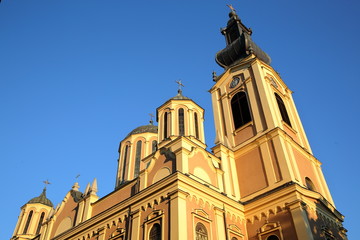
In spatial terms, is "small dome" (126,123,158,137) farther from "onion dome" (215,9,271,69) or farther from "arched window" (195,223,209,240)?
"arched window" (195,223,209,240)

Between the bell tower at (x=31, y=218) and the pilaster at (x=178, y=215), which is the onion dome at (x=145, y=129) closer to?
the bell tower at (x=31, y=218)

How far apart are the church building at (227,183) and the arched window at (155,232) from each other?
0.14 feet

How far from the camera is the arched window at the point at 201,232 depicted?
1466cm

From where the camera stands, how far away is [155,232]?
15.2 m

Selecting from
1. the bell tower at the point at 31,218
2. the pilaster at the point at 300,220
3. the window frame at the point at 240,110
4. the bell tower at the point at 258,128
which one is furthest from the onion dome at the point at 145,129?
the pilaster at the point at 300,220

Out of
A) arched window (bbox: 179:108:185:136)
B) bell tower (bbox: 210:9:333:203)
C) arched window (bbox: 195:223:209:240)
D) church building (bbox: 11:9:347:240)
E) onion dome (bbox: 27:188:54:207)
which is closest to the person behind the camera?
arched window (bbox: 195:223:209:240)

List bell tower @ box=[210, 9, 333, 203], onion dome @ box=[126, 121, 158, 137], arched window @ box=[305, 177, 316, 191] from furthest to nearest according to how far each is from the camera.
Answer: onion dome @ box=[126, 121, 158, 137] < arched window @ box=[305, 177, 316, 191] < bell tower @ box=[210, 9, 333, 203]

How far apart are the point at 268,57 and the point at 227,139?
33.3 feet

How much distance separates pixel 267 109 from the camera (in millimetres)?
20844

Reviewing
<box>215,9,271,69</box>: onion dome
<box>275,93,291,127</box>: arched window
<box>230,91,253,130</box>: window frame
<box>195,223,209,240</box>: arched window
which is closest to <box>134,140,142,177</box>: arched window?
<box>230,91,253,130</box>: window frame

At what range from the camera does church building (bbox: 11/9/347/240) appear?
15.5m

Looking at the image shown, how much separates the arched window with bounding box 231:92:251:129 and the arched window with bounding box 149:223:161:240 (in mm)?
9716

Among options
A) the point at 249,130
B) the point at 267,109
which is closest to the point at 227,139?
the point at 249,130

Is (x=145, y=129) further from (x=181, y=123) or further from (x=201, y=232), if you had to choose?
(x=201, y=232)
